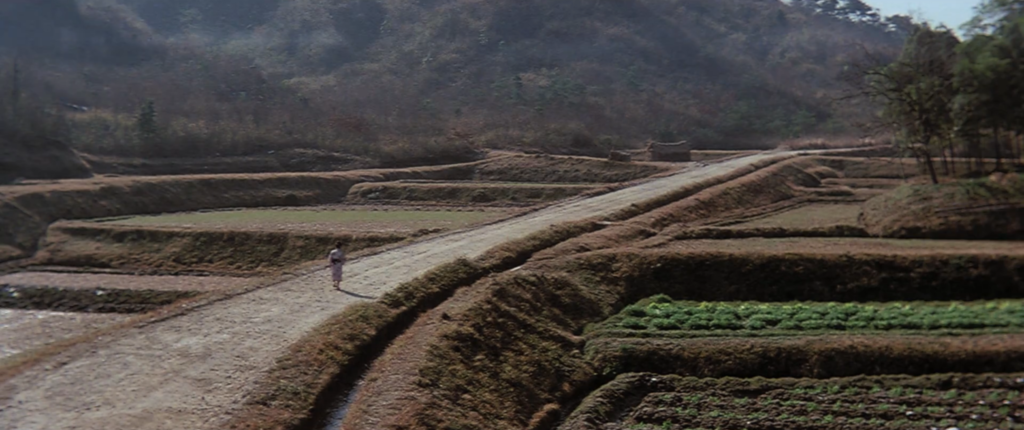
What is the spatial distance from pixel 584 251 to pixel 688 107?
75103 millimetres

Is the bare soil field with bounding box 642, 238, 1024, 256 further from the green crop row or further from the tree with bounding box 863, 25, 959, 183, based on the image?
the tree with bounding box 863, 25, 959, 183

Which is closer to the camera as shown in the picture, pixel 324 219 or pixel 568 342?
pixel 568 342

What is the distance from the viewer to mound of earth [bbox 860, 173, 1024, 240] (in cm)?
2498

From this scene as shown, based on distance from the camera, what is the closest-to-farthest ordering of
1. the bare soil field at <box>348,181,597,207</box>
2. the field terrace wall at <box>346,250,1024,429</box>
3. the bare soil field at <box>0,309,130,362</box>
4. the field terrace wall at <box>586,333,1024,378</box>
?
the field terrace wall at <box>346,250,1024,429</box>
the field terrace wall at <box>586,333,1024,378</box>
the bare soil field at <box>0,309,130,362</box>
the bare soil field at <box>348,181,597,207</box>

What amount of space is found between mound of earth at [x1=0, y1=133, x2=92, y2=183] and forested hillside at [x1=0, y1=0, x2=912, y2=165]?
304 cm

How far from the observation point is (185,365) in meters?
12.9

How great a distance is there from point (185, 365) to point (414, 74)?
310 feet

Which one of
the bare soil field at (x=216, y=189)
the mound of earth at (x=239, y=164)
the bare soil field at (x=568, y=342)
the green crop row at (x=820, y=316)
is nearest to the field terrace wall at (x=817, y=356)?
the bare soil field at (x=568, y=342)

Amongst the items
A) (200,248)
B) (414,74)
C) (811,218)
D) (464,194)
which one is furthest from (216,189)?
(414,74)

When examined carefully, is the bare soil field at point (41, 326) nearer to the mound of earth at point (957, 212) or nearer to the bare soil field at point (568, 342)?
the bare soil field at point (568, 342)

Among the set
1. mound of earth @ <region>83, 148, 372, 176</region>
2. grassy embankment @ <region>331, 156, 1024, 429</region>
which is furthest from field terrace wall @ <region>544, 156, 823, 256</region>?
mound of earth @ <region>83, 148, 372, 176</region>

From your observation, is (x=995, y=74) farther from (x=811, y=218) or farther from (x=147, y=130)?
(x=147, y=130)

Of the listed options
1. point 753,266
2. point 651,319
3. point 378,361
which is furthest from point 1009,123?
point 378,361

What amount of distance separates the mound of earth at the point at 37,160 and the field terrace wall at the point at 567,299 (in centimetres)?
3394
